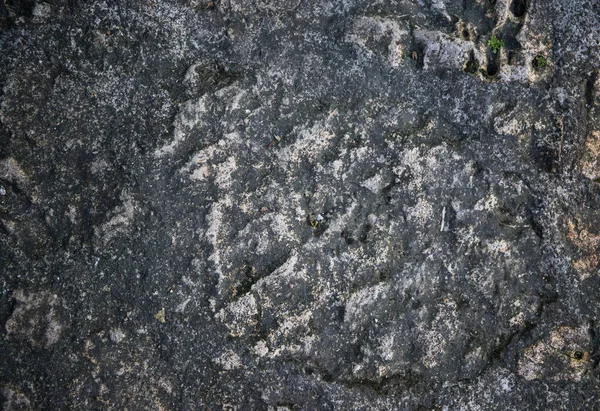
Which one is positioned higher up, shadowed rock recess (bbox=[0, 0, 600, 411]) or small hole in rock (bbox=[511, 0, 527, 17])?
small hole in rock (bbox=[511, 0, 527, 17])

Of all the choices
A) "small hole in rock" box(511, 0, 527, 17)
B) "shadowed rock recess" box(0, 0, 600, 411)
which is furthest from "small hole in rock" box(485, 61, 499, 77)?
"small hole in rock" box(511, 0, 527, 17)

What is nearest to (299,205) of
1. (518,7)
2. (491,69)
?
(491,69)

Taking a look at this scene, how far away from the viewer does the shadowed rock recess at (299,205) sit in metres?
1.52

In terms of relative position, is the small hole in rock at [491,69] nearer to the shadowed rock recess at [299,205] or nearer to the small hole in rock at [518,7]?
the shadowed rock recess at [299,205]

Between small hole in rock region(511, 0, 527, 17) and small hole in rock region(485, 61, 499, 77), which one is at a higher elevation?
small hole in rock region(511, 0, 527, 17)

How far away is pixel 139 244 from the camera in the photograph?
1523 millimetres

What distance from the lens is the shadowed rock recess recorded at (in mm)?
1519

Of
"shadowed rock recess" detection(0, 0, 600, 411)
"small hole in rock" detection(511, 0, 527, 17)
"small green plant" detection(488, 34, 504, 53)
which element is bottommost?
"shadowed rock recess" detection(0, 0, 600, 411)

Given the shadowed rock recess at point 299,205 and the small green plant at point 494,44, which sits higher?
the small green plant at point 494,44

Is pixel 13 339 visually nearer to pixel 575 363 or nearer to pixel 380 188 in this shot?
pixel 380 188

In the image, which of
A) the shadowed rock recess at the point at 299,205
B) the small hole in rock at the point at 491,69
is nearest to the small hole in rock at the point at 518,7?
the shadowed rock recess at the point at 299,205

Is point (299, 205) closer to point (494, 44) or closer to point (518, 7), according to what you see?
point (494, 44)

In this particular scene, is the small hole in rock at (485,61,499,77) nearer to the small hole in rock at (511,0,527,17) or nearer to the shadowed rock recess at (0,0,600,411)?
the shadowed rock recess at (0,0,600,411)

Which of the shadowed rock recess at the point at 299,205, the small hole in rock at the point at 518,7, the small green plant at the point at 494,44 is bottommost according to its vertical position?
the shadowed rock recess at the point at 299,205
